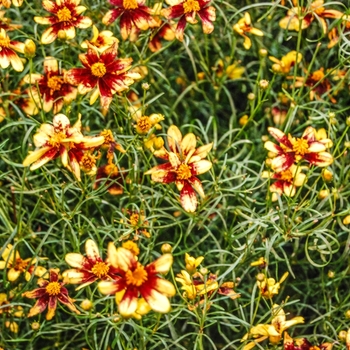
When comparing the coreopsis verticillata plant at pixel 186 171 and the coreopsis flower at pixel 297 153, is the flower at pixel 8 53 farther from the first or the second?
the coreopsis flower at pixel 297 153

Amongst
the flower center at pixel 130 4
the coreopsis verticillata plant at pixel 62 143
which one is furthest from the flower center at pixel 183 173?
the flower center at pixel 130 4

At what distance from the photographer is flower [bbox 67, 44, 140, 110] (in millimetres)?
1288

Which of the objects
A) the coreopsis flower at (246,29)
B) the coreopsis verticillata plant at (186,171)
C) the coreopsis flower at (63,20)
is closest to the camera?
the coreopsis verticillata plant at (186,171)

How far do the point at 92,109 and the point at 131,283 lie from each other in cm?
57

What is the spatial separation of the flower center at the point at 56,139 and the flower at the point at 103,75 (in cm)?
11

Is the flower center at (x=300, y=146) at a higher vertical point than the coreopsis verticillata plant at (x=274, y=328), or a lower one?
higher

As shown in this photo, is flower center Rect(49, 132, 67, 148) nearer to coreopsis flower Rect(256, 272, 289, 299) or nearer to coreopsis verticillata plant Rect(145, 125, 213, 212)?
coreopsis verticillata plant Rect(145, 125, 213, 212)

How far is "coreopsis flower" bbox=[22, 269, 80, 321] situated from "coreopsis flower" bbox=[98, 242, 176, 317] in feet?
0.93

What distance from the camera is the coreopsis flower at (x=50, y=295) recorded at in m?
1.27

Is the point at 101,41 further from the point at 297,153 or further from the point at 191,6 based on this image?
the point at 297,153

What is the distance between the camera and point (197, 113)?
1.76m

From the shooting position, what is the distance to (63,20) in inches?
54.5

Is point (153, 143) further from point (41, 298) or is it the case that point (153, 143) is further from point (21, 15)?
point (21, 15)

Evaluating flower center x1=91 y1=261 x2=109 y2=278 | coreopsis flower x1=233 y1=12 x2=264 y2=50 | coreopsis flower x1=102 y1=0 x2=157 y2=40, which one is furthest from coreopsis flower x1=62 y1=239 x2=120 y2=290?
coreopsis flower x1=233 y1=12 x2=264 y2=50
